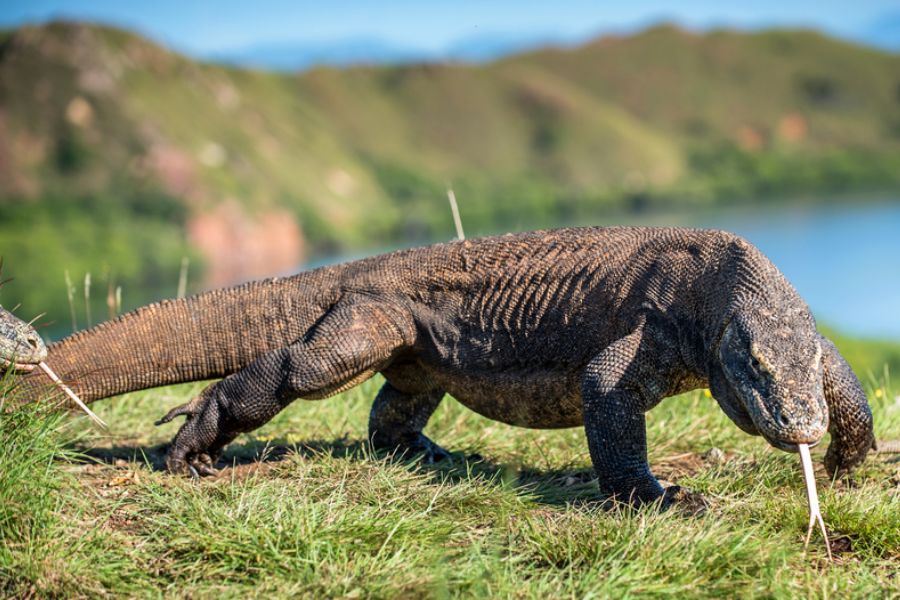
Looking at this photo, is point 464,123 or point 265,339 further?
point 464,123

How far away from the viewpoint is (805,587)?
126 inches

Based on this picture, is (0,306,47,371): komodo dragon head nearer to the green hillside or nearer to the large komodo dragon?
the large komodo dragon

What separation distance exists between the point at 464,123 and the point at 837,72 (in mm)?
64238

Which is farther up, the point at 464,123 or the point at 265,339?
the point at 265,339

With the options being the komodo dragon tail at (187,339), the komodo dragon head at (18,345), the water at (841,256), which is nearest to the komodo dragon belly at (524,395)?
the komodo dragon tail at (187,339)

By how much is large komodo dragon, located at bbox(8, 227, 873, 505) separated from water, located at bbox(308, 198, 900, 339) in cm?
2501

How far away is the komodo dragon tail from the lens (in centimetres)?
478

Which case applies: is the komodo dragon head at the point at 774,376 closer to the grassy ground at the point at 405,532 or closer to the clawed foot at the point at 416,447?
the grassy ground at the point at 405,532

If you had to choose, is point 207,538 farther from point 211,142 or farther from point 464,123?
point 464,123

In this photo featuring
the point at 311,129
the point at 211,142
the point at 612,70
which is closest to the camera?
the point at 211,142

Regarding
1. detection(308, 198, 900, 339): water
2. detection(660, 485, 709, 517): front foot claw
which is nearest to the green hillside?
detection(308, 198, 900, 339): water

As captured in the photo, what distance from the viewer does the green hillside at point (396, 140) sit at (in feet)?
253

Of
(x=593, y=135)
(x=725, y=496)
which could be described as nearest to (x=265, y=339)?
(x=725, y=496)

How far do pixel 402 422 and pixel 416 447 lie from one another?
155 mm
